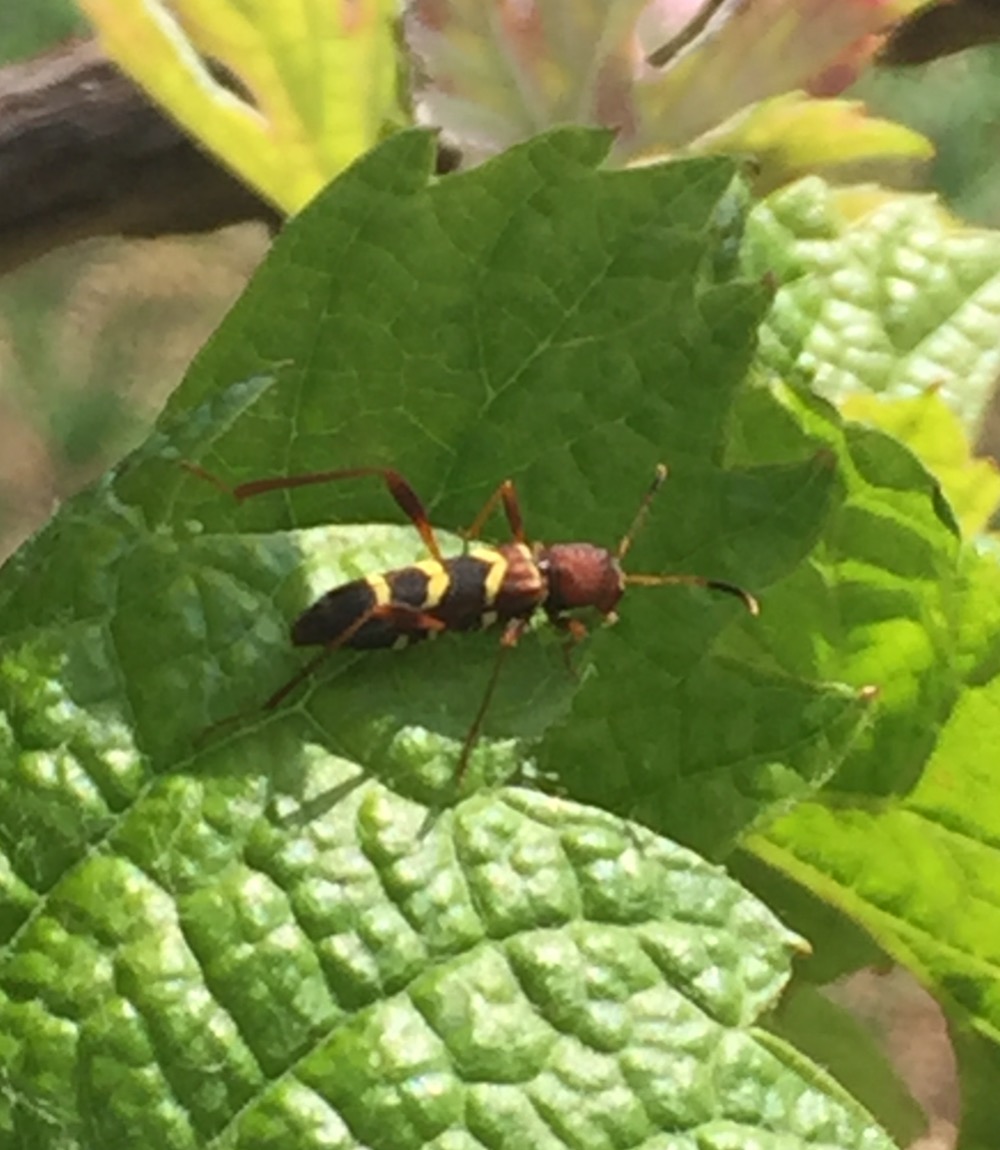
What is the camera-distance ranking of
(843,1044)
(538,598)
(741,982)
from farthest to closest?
1. (843,1044)
2. (538,598)
3. (741,982)

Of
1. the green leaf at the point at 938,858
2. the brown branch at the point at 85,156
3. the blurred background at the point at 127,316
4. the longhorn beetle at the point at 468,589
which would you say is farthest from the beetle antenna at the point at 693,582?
the blurred background at the point at 127,316

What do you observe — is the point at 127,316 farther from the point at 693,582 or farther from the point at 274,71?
the point at 693,582

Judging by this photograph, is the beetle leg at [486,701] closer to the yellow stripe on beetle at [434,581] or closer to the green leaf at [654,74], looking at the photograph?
the yellow stripe on beetle at [434,581]

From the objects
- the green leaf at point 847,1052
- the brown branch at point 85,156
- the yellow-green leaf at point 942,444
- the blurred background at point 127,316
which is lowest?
the blurred background at point 127,316

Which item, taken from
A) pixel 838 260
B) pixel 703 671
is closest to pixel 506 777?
pixel 703 671

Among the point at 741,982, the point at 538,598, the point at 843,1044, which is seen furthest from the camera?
the point at 843,1044

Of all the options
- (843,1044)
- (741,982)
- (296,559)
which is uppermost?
(296,559)

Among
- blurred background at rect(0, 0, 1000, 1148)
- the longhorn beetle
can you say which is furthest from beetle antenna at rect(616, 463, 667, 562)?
blurred background at rect(0, 0, 1000, 1148)

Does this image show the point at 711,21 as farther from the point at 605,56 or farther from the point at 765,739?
the point at 765,739
